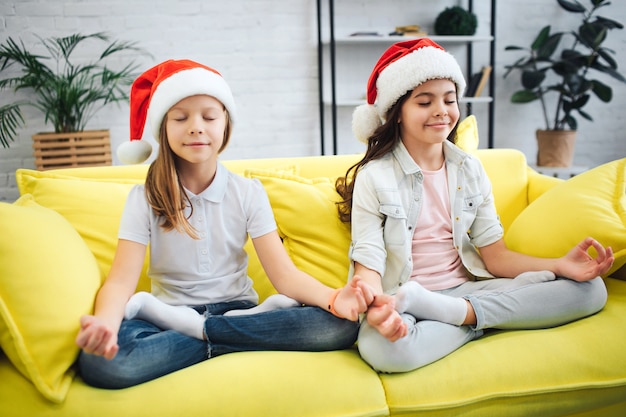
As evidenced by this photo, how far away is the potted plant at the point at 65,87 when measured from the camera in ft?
10.2

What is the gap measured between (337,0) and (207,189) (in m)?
2.75

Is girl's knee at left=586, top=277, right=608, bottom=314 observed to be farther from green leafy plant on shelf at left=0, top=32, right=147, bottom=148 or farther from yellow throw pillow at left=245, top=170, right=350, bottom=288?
green leafy plant on shelf at left=0, top=32, right=147, bottom=148

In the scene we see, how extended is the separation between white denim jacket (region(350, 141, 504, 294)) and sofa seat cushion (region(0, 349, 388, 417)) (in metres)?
0.37

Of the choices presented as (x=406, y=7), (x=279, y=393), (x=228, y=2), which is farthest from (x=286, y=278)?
(x=406, y=7)

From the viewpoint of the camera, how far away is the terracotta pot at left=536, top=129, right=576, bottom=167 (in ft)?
12.0

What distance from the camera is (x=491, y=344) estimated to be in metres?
1.22

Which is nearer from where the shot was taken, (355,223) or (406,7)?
(355,223)

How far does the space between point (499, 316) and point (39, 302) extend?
1.00 m

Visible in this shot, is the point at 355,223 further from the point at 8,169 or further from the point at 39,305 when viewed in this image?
the point at 8,169

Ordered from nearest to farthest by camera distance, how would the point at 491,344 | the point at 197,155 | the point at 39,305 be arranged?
the point at 39,305
the point at 491,344
the point at 197,155

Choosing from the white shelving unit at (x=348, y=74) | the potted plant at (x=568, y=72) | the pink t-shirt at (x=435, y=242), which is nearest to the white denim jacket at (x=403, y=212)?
the pink t-shirt at (x=435, y=242)

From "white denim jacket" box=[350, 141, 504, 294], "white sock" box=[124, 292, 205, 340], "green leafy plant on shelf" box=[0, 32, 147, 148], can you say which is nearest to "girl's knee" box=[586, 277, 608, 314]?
"white denim jacket" box=[350, 141, 504, 294]

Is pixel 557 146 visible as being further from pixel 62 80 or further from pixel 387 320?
pixel 62 80

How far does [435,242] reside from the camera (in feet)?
5.02
